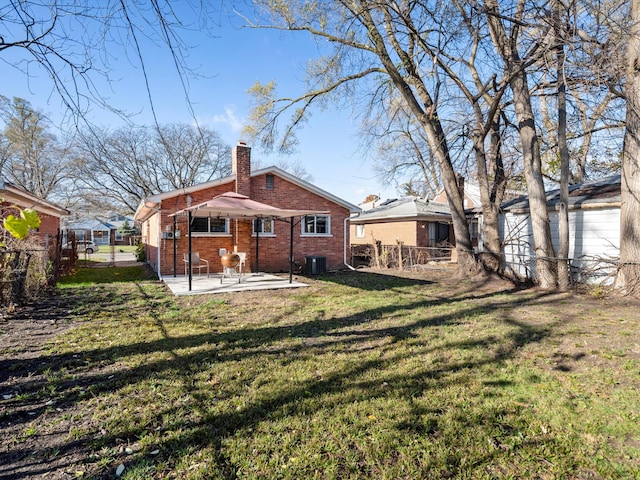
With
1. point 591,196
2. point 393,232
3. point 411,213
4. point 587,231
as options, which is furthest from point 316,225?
point 591,196

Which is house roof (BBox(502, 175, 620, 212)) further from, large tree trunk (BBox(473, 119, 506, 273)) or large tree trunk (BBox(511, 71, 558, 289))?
large tree trunk (BBox(511, 71, 558, 289))

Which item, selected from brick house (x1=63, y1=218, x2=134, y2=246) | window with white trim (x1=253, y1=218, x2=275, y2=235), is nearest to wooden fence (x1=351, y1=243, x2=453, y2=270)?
window with white trim (x1=253, y1=218, x2=275, y2=235)

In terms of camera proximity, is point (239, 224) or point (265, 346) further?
point (239, 224)

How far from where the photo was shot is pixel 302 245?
14.9 metres

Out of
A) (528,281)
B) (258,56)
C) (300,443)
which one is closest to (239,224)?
(258,56)

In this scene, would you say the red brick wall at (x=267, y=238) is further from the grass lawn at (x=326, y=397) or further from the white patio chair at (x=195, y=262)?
the grass lawn at (x=326, y=397)

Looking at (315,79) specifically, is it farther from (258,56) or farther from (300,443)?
(300,443)

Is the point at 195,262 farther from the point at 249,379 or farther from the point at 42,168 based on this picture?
the point at 42,168

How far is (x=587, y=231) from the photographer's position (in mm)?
10289

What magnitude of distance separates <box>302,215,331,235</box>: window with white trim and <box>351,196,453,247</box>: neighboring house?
3.62 m

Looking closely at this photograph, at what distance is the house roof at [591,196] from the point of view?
980 centimetres

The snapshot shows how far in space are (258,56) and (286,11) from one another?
23.1 feet

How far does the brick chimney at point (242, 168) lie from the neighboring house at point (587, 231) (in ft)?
32.8

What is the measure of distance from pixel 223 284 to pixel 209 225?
3537 millimetres
